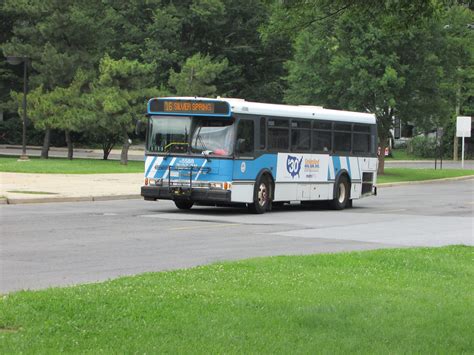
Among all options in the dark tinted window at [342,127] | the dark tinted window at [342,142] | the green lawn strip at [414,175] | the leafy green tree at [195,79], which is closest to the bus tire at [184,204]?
the dark tinted window at [342,142]

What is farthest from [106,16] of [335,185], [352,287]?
[352,287]

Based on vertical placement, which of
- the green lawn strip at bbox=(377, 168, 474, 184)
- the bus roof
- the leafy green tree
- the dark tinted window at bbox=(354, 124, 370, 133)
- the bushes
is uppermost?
the leafy green tree

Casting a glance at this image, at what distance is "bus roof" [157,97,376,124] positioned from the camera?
74.8 feet

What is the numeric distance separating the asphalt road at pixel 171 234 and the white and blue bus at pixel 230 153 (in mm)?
618

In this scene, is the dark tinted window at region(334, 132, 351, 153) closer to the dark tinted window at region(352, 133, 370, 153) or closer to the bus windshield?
the dark tinted window at region(352, 133, 370, 153)

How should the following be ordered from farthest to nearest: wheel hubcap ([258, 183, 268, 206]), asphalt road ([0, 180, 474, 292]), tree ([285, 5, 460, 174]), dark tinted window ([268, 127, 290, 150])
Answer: tree ([285, 5, 460, 174]) → dark tinted window ([268, 127, 290, 150]) → wheel hubcap ([258, 183, 268, 206]) → asphalt road ([0, 180, 474, 292])

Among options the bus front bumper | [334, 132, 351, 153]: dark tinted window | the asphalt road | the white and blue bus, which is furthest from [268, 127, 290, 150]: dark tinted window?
[334, 132, 351, 153]: dark tinted window

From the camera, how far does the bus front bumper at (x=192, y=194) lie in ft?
72.9

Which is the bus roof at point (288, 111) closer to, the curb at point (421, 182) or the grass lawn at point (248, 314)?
the grass lawn at point (248, 314)

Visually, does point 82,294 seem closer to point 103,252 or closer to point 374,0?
point 374,0

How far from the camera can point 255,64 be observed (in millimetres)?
70625

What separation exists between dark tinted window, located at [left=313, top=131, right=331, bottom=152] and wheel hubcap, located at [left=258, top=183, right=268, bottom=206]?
2.71 meters

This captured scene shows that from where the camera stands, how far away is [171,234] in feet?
56.1

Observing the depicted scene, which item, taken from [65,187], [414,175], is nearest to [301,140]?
[65,187]
